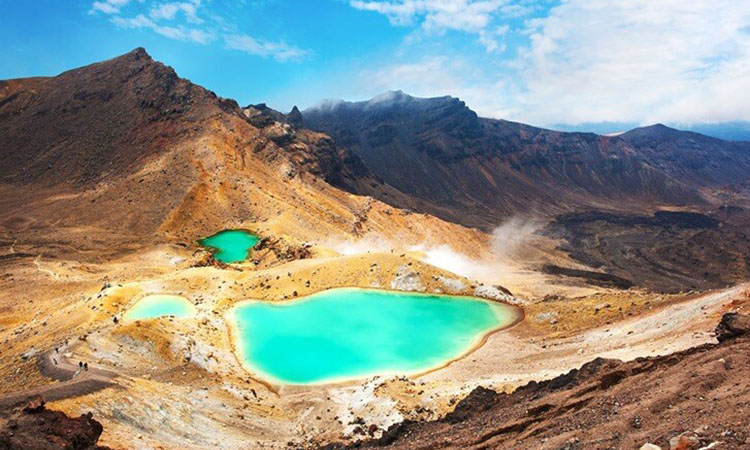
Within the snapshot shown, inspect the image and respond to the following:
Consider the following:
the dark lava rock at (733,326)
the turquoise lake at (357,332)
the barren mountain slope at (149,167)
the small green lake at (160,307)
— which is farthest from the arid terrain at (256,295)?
the turquoise lake at (357,332)

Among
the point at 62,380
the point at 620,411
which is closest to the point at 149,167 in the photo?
the point at 62,380

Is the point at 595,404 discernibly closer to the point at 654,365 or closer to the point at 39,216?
the point at 654,365

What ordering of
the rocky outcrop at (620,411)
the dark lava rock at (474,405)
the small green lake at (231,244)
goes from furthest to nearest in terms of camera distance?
1. the small green lake at (231,244)
2. the dark lava rock at (474,405)
3. the rocky outcrop at (620,411)

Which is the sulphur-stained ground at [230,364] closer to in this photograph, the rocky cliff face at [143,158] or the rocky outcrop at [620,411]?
the rocky outcrop at [620,411]

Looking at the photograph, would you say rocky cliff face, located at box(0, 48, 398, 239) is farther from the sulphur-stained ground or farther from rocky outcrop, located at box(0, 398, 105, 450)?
rocky outcrop, located at box(0, 398, 105, 450)

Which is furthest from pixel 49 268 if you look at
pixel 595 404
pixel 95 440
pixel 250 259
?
pixel 595 404

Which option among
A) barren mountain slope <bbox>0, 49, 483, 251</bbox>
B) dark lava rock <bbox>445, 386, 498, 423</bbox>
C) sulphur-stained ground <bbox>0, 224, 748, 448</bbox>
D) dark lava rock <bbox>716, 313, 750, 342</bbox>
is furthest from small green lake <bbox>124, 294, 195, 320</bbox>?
dark lava rock <bbox>716, 313, 750, 342</bbox>
